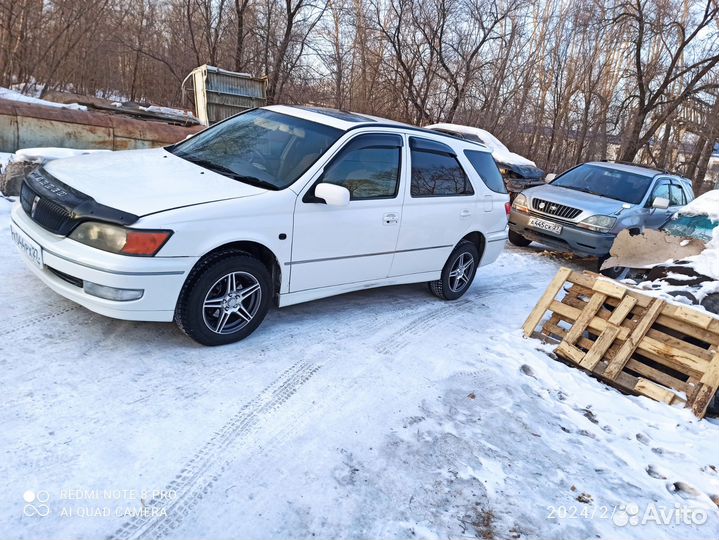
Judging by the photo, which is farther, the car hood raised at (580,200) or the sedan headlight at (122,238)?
the car hood raised at (580,200)

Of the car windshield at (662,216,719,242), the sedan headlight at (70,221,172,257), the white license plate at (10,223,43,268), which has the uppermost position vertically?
the car windshield at (662,216,719,242)

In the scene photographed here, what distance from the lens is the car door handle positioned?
4672mm

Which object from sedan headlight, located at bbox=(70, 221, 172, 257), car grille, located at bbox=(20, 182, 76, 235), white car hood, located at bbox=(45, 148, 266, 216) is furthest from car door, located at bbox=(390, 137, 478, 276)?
car grille, located at bbox=(20, 182, 76, 235)

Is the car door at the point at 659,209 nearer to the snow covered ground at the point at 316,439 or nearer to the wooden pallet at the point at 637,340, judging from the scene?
the wooden pallet at the point at 637,340

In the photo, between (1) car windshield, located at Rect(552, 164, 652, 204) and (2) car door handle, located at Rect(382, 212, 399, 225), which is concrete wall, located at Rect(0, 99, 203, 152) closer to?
(2) car door handle, located at Rect(382, 212, 399, 225)

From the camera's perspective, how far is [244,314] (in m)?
3.98

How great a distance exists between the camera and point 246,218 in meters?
3.73

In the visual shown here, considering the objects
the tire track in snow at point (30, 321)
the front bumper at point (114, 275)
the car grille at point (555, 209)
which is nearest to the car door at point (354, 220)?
the front bumper at point (114, 275)

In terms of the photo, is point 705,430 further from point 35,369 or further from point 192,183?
point 35,369

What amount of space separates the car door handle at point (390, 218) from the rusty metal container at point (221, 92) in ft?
30.7

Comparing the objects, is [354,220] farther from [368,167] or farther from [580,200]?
[580,200]

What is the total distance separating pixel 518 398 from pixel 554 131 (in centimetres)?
2294

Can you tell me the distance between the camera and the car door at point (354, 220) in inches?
163

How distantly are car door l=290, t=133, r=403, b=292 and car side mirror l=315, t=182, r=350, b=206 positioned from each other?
0.11 metres
